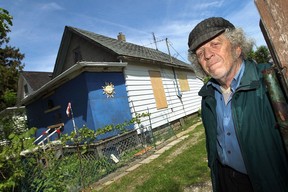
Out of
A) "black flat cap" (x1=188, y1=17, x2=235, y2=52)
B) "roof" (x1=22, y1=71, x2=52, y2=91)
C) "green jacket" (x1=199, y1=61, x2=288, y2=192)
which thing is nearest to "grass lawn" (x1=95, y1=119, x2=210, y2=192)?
"green jacket" (x1=199, y1=61, x2=288, y2=192)

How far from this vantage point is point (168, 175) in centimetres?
645

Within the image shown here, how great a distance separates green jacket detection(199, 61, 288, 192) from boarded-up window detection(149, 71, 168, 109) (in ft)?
39.5

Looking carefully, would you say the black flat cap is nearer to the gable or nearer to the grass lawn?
the grass lawn

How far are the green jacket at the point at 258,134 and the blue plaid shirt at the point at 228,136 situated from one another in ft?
0.56

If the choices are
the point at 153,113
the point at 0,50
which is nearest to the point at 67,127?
the point at 153,113

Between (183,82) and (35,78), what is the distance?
15.9 m

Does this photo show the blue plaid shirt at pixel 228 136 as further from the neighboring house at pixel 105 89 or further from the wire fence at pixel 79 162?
the neighboring house at pixel 105 89

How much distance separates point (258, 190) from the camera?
204 cm

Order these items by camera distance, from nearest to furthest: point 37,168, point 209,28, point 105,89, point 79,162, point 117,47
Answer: point 209,28 → point 37,168 → point 79,162 → point 105,89 → point 117,47

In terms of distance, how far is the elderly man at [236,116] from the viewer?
190 cm

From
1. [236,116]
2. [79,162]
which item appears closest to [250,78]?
[236,116]

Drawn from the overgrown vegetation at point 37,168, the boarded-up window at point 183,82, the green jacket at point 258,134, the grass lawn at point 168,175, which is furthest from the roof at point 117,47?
the green jacket at point 258,134

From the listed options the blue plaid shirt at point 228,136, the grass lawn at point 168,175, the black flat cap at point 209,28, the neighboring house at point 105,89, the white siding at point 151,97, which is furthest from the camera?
the white siding at point 151,97

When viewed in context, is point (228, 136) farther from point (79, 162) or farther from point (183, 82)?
point (183, 82)
